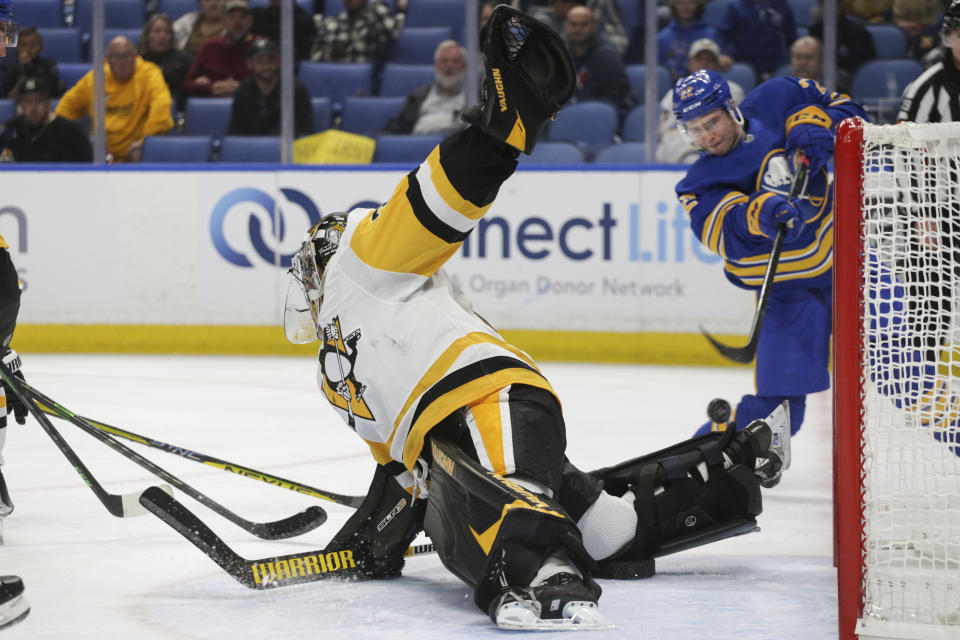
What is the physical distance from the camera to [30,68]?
6.26m

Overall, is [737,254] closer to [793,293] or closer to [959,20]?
[793,293]

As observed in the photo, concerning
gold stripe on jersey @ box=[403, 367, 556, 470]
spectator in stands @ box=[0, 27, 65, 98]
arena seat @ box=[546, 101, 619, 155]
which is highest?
spectator in stands @ box=[0, 27, 65, 98]

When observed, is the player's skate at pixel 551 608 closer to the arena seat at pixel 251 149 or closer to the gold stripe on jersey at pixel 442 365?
the gold stripe on jersey at pixel 442 365

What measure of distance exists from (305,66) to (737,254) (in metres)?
3.35

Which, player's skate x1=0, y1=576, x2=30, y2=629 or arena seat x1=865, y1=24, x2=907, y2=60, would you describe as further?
arena seat x1=865, y1=24, x2=907, y2=60

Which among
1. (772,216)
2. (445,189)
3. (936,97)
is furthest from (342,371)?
(936,97)

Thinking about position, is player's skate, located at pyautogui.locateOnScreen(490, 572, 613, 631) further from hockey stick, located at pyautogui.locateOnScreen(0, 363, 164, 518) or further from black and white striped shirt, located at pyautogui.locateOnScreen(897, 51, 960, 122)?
black and white striped shirt, located at pyautogui.locateOnScreen(897, 51, 960, 122)

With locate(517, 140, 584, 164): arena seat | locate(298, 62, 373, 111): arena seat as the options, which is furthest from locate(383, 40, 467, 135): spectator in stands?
locate(517, 140, 584, 164): arena seat

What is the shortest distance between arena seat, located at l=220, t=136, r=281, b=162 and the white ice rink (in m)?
1.64

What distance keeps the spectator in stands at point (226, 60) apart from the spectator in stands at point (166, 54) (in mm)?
41

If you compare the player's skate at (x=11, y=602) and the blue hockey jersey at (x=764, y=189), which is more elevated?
the blue hockey jersey at (x=764, y=189)

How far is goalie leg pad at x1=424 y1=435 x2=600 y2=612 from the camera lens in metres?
1.89

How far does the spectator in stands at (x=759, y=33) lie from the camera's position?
5648mm

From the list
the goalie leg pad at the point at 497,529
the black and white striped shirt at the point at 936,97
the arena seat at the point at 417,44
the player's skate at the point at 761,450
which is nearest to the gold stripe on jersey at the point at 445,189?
the goalie leg pad at the point at 497,529
